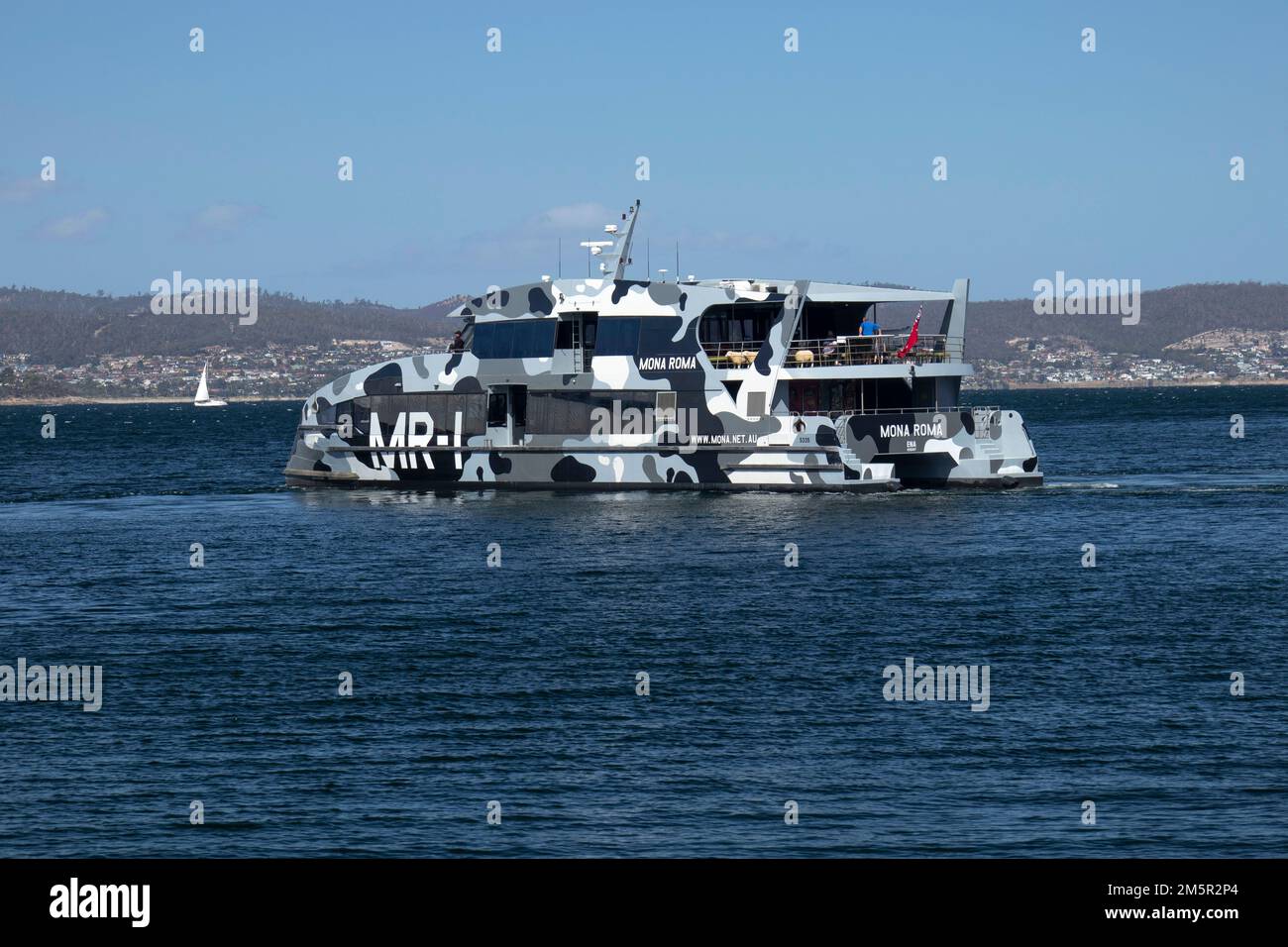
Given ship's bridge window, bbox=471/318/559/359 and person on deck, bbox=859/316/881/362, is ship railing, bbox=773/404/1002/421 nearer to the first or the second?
person on deck, bbox=859/316/881/362

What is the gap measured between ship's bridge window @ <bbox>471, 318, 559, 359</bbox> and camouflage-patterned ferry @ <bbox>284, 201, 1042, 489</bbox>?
0.04m

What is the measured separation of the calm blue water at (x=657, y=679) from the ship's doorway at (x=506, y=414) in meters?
2.47

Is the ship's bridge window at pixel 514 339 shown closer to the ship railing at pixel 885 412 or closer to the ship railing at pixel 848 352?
the ship railing at pixel 848 352

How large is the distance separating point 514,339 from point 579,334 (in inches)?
73.7

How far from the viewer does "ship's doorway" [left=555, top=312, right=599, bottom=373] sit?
132 ft

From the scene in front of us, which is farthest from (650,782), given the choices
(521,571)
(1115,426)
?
(1115,426)

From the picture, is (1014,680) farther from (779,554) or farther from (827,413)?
(827,413)

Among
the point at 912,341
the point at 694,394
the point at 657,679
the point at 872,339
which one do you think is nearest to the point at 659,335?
the point at 694,394

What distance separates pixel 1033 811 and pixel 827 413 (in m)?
25.3

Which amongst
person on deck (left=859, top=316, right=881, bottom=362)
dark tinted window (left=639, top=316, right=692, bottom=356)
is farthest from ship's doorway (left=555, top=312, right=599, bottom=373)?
person on deck (left=859, top=316, right=881, bottom=362)

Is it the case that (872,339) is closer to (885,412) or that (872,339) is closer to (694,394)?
(885,412)

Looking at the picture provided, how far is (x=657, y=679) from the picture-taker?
19516 mm

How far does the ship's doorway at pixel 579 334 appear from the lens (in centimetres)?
4025

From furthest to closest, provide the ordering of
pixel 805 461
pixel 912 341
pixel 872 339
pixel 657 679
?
1. pixel 872 339
2. pixel 912 341
3. pixel 805 461
4. pixel 657 679
